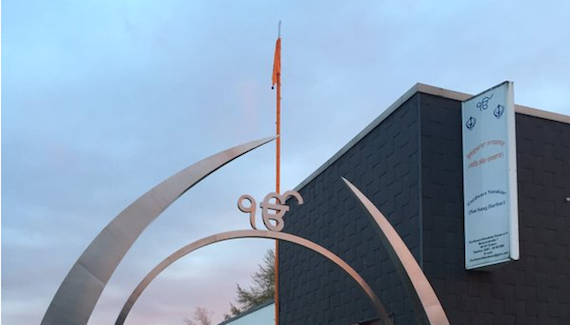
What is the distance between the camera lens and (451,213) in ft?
37.8

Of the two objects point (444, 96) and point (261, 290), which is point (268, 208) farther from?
point (261, 290)

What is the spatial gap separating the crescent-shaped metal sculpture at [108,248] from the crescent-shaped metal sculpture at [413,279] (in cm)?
197

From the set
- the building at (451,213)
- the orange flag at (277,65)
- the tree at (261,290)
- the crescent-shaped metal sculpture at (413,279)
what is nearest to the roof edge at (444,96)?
the building at (451,213)

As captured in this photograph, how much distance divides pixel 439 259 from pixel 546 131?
9.37 ft

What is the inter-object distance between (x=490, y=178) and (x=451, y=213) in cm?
94

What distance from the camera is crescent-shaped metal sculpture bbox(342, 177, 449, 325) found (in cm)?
834

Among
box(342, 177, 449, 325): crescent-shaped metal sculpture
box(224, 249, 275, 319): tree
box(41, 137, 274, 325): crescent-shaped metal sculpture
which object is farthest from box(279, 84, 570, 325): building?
box(224, 249, 275, 319): tree

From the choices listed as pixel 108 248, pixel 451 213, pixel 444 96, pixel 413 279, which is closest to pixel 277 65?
pixel 444 96

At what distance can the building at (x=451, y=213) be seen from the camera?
1127cm

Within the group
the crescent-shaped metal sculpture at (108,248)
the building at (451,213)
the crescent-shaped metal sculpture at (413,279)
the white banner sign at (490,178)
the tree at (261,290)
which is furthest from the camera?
the tree at (261,290)

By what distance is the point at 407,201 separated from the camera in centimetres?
1194

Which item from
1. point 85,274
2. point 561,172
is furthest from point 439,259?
point 85,274

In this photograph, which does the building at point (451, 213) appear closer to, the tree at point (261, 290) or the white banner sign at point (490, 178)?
the white banner sign at point (490, 178)

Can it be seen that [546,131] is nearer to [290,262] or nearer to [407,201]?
[407,201]
